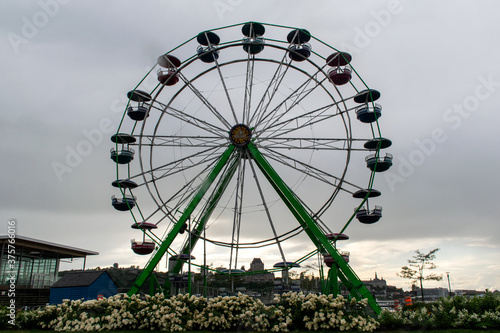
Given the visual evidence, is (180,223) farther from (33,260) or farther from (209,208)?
(33,260)

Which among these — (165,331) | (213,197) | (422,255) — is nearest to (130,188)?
(213,197)

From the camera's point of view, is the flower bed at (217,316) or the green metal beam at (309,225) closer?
the flower bed at (217,316)

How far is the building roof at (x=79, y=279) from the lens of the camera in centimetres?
3356

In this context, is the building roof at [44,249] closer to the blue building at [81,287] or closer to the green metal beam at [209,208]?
the blue building at [81,287]

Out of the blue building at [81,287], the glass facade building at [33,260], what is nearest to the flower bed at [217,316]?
the blue building at [81,287]

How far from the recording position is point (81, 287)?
33375 millimetres

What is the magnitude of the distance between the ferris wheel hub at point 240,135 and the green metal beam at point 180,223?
15.8 inches

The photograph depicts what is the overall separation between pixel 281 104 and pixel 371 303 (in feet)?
37.2

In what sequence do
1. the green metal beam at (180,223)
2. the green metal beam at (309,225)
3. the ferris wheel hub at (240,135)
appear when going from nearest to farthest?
the green metal beam at (309,225)
the green metal beam at (180,223)
the ferris wheel hub at (240,135)

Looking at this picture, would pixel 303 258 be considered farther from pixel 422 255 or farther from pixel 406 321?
pixel 422 255

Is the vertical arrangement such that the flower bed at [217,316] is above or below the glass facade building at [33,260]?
below

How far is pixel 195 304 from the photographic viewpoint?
44.7 ft

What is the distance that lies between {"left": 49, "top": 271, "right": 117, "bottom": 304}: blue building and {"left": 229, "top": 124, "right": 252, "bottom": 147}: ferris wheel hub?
69.0 feet

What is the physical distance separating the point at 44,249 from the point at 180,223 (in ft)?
85.7
